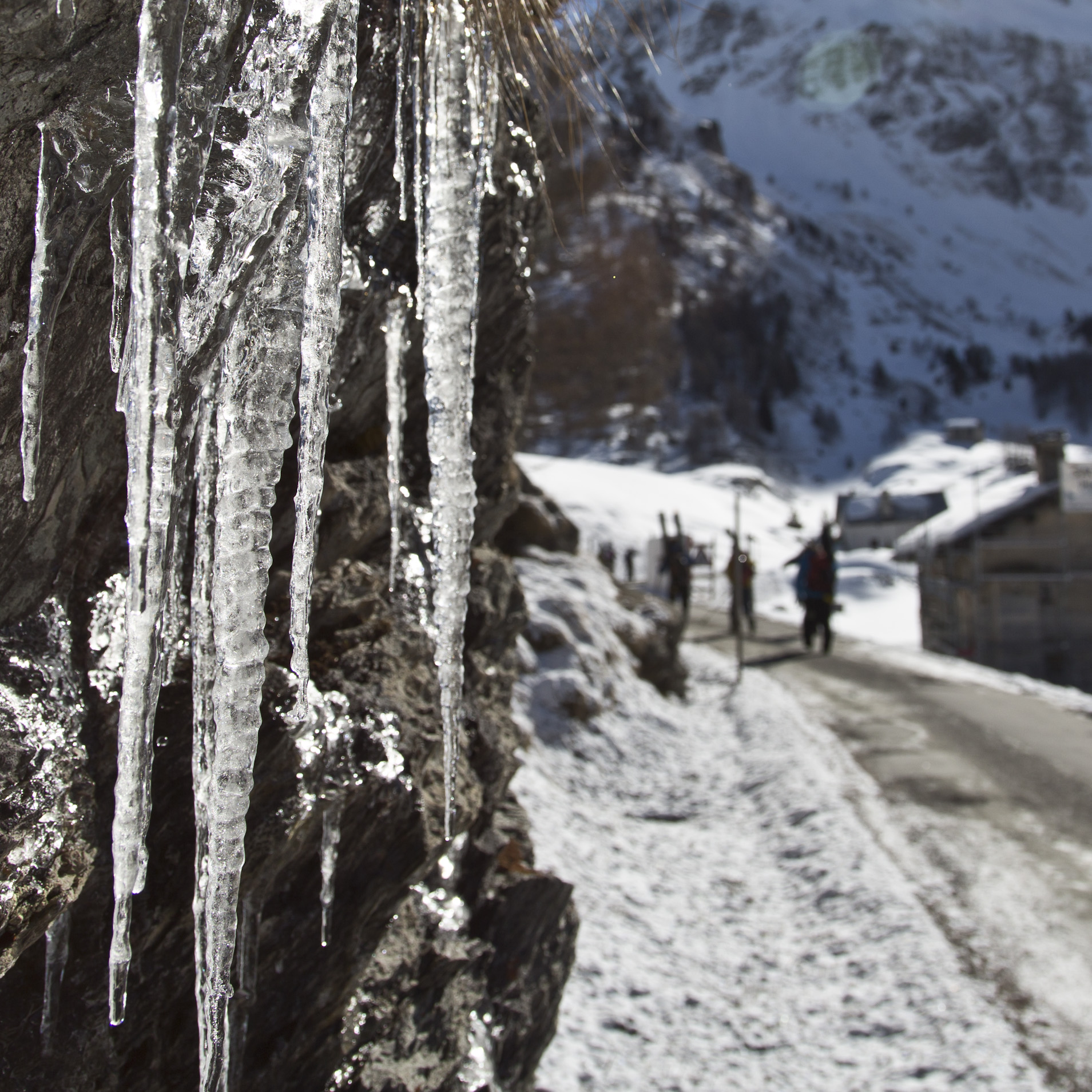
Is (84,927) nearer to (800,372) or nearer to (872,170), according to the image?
(800,372)

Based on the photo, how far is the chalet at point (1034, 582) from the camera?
21.5m

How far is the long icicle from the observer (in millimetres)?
1360

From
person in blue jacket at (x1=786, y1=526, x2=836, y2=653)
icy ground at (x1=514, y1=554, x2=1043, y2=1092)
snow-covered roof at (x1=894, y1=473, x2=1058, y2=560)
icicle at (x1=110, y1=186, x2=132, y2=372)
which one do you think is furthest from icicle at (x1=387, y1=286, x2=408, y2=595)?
snow-covered roof at (x1=894, y1=473, x2=1058, y2=560)

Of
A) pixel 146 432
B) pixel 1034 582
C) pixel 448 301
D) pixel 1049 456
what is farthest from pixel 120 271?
pixel 1049 456

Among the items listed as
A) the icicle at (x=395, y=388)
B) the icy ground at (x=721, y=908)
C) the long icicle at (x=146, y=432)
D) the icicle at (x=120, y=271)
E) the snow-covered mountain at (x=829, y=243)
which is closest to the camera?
the long icicle at (x=146, y=432)

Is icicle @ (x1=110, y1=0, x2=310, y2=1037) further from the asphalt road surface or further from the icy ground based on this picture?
the asphalt road surface

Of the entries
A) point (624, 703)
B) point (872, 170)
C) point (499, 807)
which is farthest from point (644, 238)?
point (872, 170)

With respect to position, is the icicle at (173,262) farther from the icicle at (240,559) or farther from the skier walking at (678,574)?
the skier walking at (678,574)

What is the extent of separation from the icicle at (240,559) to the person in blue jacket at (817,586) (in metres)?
10.3

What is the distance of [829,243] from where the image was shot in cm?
12531

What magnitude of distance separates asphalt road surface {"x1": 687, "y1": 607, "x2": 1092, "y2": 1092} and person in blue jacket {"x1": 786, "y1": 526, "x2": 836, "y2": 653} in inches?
66.7

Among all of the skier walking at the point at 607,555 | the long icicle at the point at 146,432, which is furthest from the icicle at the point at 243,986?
the skier walking at the point at 607,555

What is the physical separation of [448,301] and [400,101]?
472 mm

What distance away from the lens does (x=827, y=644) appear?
40.2 ft
